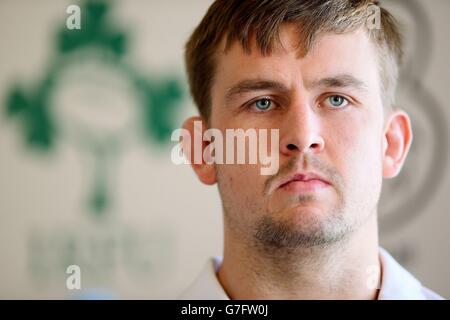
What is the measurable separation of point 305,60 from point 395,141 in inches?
9.5

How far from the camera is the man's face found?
0.87 meters

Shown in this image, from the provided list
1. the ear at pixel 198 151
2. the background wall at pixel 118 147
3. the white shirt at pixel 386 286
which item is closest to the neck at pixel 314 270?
the white shirt at pixel 386 286

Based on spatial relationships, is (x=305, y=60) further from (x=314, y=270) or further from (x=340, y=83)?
(x=314, y=270)

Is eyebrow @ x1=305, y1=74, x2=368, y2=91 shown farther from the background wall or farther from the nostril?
the background wall

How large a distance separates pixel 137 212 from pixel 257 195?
35 cm

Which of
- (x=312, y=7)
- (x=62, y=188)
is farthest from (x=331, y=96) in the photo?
(x=62, y=188)

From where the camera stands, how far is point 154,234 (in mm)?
1180

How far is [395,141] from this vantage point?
100cm

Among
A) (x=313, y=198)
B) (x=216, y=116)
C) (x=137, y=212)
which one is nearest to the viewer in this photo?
(x=313, y=198)

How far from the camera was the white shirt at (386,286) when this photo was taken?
97cm

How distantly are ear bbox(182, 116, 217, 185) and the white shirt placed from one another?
0.52 ft

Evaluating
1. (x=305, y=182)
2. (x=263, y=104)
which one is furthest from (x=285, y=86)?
(x=305, y=182)
